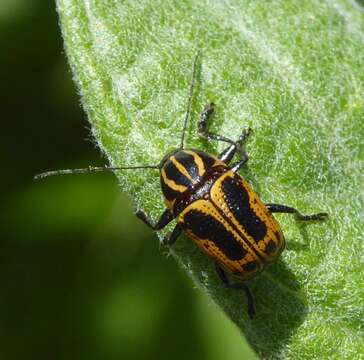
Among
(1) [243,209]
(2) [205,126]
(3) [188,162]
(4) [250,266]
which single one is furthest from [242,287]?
(2) [205,126]

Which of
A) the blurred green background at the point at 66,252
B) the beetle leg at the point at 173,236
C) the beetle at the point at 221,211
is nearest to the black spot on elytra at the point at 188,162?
the beetle at the point at 221,211

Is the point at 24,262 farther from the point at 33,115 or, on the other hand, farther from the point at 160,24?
the point at 160,24

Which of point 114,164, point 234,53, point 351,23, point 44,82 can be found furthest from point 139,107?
point 44,82

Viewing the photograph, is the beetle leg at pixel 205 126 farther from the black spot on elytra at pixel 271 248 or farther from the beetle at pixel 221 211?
the black spot on elytra at pixel 271 248

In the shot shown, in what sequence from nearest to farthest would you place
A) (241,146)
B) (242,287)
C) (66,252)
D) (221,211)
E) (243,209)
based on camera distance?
(242,287), (241,146), (243,209), (221,211), (66,252)

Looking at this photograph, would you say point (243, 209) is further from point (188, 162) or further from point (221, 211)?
point (188, 162)

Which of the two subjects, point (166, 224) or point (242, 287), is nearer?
Answer: point (242, 287)
